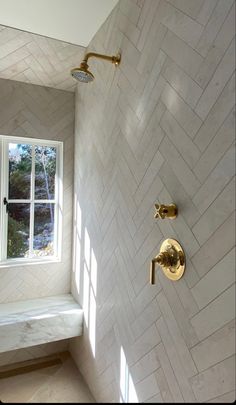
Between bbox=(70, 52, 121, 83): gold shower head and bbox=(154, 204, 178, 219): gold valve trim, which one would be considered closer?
bbox=(154, 204, 178, 219): gold valve trim

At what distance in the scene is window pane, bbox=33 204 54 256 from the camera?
2.55 m

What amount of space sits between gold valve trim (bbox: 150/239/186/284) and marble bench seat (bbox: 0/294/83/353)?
140cm

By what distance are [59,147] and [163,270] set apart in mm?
1873

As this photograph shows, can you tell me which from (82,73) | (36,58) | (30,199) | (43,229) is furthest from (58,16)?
(43,229)

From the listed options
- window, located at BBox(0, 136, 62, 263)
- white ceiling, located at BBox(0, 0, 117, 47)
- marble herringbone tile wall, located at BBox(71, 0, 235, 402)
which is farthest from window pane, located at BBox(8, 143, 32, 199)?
white ceiling, located at BBox(0, 0, 117, 47)

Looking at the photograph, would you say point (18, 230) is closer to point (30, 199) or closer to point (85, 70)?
point (30, 199)

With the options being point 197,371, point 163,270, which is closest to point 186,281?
point 163,270

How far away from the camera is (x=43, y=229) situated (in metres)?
2.59

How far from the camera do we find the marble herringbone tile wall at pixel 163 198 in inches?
34.5

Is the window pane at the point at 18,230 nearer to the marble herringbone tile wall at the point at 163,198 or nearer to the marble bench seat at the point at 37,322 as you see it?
the marble bench seat at the point at 37,322

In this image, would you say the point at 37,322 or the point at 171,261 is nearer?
the point at 171,261

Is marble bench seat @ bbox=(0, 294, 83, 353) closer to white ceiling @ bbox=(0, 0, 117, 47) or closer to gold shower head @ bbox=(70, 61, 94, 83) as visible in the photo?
gold shower head @ bbox=(70, 61, 94, 83)

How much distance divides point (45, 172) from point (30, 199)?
0.31m

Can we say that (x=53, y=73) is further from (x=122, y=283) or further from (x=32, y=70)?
(x=122, y=283)
